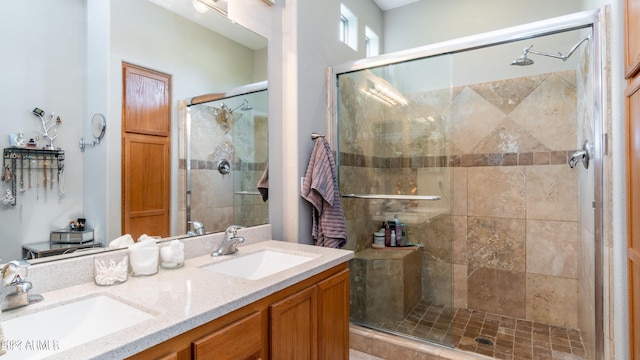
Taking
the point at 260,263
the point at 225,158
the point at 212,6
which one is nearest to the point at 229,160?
the point at 225,158

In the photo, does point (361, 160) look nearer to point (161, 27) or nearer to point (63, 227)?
point (161, 27)

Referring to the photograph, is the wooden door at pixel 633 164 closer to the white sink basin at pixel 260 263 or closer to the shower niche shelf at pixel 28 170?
the white sink basin at pixel 260 263

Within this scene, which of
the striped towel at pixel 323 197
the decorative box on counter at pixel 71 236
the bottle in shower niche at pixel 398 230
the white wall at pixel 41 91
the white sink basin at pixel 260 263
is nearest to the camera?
the white wall at pixel 41 91

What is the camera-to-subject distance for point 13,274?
0.96 m

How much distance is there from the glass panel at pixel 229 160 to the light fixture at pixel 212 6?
48 cm

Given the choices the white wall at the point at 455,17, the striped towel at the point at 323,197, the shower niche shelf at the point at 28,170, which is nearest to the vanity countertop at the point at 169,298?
the shower niche shelf at the point at 28,170

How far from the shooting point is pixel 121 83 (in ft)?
4.56

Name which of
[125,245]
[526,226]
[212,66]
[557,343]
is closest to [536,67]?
[526,226]

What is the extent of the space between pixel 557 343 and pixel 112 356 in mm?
2863

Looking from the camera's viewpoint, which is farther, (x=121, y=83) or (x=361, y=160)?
(x=361, y=160)

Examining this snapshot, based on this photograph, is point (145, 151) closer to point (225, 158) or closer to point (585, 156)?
point (225, 158)

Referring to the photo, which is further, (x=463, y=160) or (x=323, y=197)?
(x=463, y=160)

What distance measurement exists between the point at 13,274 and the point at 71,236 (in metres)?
0.31

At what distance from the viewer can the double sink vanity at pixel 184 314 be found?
852mm
